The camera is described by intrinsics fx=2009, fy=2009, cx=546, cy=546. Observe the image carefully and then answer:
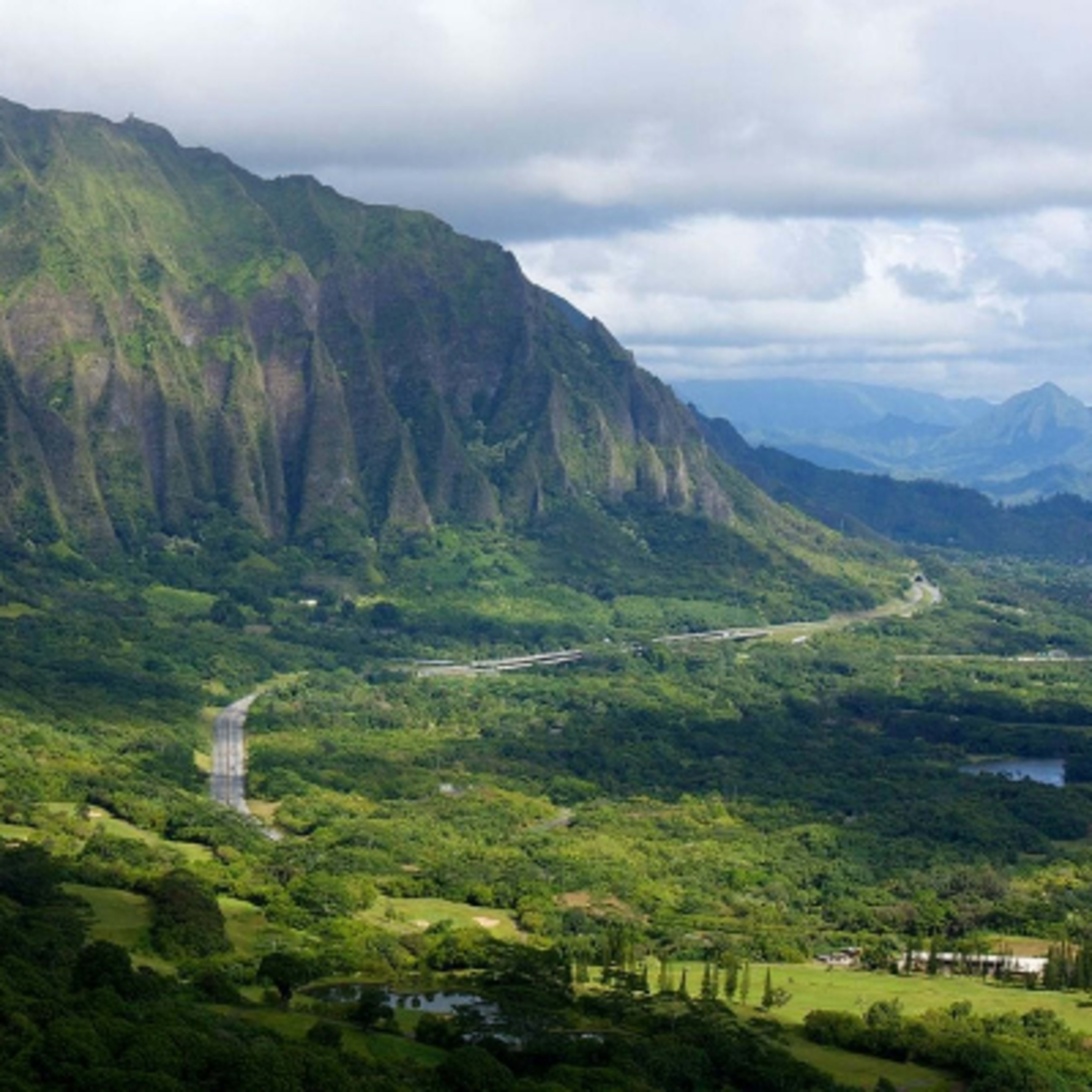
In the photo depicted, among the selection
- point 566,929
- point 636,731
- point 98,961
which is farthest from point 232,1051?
point 636,731

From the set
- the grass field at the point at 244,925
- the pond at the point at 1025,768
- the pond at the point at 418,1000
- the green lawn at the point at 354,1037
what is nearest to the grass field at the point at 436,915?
the grass field at the point at 244,925

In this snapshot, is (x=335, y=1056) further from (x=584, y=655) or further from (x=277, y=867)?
(x=584, y=655)

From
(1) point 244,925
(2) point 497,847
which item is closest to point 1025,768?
(2) point 497,847

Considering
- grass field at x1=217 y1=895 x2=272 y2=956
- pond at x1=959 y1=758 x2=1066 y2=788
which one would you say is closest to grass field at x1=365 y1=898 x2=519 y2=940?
grass field at x1=217 y1=895 x2=272 y2=956

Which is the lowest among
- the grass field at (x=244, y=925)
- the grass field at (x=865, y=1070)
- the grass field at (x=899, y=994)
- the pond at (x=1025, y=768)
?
the grass field at (x=865, y=1070)

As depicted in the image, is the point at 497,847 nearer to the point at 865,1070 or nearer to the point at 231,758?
the point at 231,758

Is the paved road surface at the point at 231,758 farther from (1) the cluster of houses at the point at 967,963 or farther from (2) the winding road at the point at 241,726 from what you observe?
(1) the cluster of houses at the point at 967,963
